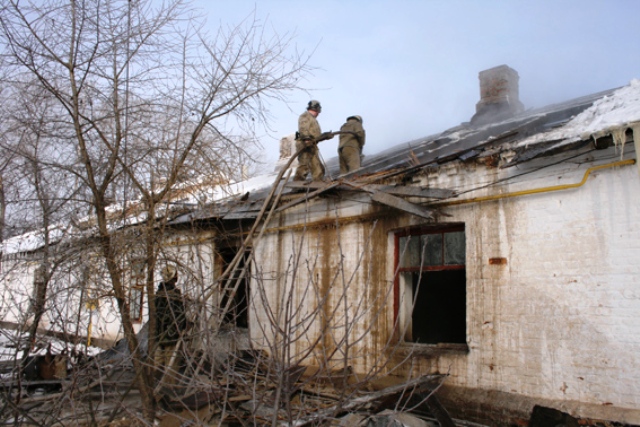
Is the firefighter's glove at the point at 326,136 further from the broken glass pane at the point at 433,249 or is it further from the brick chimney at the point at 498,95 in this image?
the brick chimney at the point at 498,95

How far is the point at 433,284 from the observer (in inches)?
376

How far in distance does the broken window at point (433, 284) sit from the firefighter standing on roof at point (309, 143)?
2.55 m

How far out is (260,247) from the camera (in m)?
10.8

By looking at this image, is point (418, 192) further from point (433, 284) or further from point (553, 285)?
point (433, 284)

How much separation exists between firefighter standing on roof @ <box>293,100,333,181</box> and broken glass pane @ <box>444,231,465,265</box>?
305 cm

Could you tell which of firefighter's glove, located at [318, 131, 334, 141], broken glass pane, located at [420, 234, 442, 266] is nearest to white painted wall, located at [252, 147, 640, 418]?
broken glass pane, located at [420, 234, 442, 266]

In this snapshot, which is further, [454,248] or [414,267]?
[414,267]

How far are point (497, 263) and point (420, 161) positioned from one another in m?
2.27

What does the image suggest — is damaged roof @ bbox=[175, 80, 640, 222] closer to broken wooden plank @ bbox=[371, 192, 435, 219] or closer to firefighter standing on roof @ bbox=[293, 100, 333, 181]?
broken wooden plank @ bbox=[371, 192, 435, 219]

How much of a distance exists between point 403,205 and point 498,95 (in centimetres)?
654

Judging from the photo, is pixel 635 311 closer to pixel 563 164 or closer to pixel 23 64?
pixel 563 164

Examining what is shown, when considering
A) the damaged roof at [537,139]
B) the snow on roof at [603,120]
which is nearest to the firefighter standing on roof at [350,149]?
the damaged roof at [537,139]

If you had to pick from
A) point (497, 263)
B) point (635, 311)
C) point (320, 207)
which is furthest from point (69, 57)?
point (635, 311)

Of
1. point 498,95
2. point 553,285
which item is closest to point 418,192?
point 553,285
